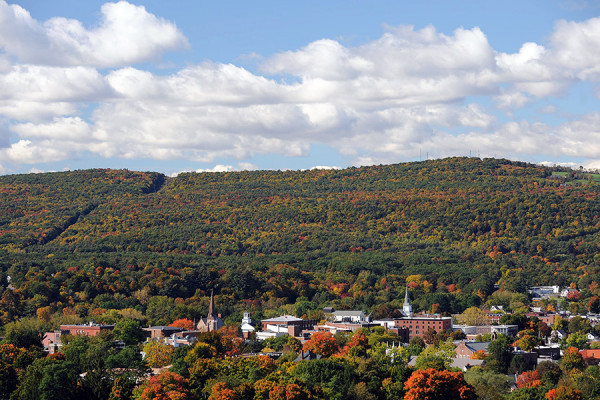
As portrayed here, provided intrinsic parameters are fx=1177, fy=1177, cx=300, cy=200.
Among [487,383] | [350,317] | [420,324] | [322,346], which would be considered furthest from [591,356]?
[350,317]

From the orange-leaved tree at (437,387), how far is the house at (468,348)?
21.5m

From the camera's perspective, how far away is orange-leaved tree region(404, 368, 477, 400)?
8506 centimetres

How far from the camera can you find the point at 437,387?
280 feet

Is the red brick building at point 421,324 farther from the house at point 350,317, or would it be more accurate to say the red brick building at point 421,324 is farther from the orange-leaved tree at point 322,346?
the orange-leaved tree at point 322,346

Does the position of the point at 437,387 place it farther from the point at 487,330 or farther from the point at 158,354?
the point at 487,330

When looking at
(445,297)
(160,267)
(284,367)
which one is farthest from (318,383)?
(160,267)

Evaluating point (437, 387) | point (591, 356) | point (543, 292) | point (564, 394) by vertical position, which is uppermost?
point (543, 292)

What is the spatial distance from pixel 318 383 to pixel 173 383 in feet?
36.1

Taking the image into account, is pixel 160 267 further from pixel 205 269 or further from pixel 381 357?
pixel 381 357

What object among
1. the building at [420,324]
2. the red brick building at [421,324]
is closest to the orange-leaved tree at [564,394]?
the building at [420,324]

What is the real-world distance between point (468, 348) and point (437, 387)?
26.0 meters

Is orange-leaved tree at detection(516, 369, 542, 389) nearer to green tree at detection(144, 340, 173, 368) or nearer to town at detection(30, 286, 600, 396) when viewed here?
town at detection(30, 286, 600, 396)

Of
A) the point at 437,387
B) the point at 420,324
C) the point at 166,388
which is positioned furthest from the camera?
the point at 420,324

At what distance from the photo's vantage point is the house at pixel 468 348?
110m
